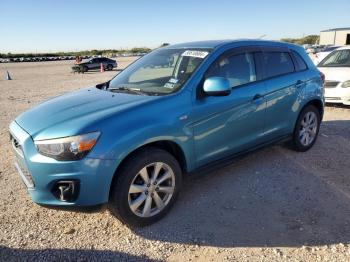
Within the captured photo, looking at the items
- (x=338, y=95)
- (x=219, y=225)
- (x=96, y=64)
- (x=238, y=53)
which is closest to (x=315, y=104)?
(x=238, y=53)

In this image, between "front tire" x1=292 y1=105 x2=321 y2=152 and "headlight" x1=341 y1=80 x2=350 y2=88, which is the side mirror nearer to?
"front tire" x1=292 y1=105 x2=321 y2=152

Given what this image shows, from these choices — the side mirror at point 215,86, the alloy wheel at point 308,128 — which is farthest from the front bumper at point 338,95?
the side mirror at point 215,86

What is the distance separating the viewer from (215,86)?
3.57m

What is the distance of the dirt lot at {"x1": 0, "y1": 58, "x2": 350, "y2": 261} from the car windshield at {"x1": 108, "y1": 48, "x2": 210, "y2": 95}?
110 centimetres

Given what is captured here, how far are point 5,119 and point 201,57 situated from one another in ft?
21.4

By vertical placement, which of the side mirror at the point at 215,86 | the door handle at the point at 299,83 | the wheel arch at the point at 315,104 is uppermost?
the side mirror at the point at 215,86

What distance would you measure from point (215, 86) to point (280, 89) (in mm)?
1496

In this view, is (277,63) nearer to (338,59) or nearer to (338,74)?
(338,74)

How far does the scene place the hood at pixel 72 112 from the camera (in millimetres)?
3061

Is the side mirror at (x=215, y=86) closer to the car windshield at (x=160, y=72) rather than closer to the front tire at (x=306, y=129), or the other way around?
the car windshield at (x=160, y=72)

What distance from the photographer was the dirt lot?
120 inches

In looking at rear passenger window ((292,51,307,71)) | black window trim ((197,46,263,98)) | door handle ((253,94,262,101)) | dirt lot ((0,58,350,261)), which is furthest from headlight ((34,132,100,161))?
rear passenger window ((292,51,307,71))

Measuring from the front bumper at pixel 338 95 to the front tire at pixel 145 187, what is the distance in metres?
6.32

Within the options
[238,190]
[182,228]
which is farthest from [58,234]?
[238,190]
